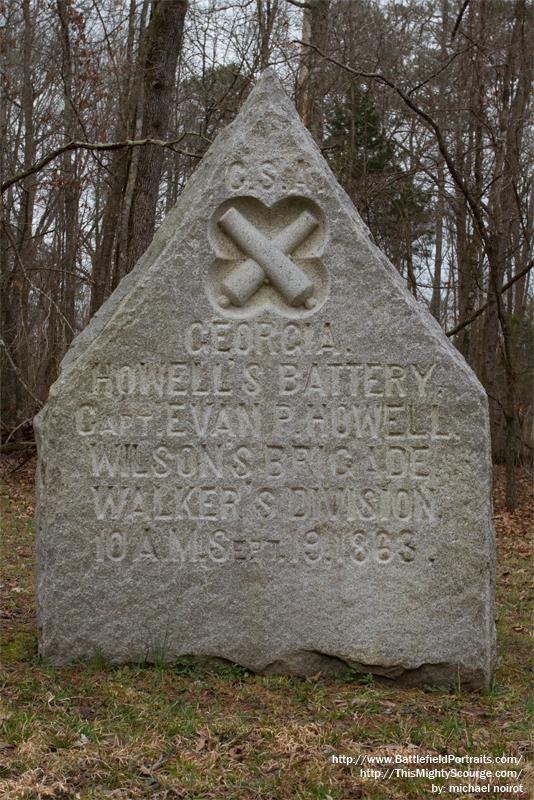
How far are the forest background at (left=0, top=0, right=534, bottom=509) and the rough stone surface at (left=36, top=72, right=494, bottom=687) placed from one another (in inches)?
106

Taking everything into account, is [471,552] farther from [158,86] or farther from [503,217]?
[503,217]

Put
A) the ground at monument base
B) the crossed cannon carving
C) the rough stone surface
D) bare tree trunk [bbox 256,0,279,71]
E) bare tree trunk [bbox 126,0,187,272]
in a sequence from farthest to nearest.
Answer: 1. bare tree trunk [bbox 256,0,279,71]
2. bare tree trunk [bbox 126,0,187,272]
3. the crossed cannon carving
4. the rough stone surface
5. the ground at monument base

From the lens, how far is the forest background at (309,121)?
9031 mm

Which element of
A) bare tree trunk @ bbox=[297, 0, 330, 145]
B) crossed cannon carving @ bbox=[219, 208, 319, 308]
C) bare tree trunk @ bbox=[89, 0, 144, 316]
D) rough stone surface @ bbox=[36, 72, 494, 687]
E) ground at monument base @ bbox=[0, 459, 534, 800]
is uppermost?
bare tree trunk @ bbox=[297, 0, 330, 145]

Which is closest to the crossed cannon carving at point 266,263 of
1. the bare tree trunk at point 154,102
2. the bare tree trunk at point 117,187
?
the bare tree trunk at point 154,102

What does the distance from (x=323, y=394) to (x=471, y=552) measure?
38.8 inches

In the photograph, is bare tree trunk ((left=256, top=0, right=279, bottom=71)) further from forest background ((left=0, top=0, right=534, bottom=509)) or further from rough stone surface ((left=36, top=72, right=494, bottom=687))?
rough stone surface ((left=36, top=72, right=494, bottom=687))

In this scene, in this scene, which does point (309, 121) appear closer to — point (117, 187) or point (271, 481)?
point (117, 187)

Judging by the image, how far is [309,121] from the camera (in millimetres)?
10188

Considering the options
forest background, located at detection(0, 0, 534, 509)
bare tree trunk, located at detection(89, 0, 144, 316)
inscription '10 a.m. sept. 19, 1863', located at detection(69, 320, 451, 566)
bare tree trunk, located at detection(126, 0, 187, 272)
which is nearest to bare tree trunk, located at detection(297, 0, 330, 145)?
forest background, located at detection(0, 0, 534, 509)

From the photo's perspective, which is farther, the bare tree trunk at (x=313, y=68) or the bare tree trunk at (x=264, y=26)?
the bare tree trunk at (x=264, y=26)

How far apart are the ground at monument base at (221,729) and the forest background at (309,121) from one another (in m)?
3.90

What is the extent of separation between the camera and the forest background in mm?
Answer: 9031

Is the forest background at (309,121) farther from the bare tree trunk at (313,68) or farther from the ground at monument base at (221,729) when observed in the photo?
the ground at monument base at (221,729)
